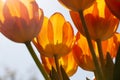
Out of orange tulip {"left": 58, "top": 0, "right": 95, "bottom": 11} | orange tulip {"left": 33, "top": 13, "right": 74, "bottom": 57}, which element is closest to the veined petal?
orange tulip {"left": 33, "top": 13, "right": 74, "bottom": 57}

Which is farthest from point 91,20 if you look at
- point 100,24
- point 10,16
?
point 10,16

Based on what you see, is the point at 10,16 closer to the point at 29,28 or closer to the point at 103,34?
the point at 29,28

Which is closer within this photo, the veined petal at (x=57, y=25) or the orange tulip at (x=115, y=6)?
the orange tulip at (x=115, y=6)

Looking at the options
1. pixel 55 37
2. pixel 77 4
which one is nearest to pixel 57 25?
pixel 55 37

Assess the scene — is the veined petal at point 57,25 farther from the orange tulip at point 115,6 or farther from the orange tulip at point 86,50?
the orange tulip at point 115,6

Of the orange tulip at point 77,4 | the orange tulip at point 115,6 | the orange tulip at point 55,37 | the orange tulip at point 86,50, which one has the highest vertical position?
the orange tulip at point 77,4

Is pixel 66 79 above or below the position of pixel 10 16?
below

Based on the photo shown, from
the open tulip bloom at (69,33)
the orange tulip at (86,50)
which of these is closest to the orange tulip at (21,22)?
the open tulip bloom at (69,33)
